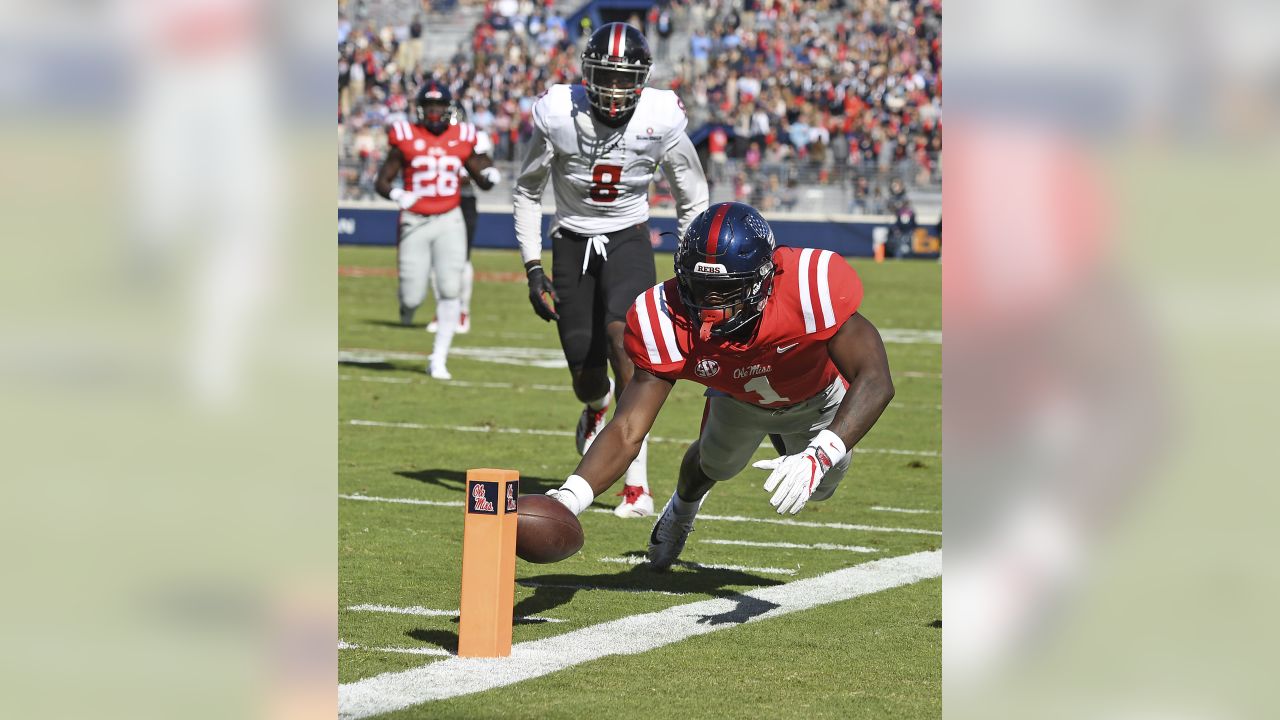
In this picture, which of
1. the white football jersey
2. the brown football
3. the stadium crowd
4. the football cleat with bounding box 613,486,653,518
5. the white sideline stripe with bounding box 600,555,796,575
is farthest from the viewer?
the stadium crowd

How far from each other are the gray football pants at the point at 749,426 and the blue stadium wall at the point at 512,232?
854 inches

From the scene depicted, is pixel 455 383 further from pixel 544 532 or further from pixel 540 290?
pixel 544 532

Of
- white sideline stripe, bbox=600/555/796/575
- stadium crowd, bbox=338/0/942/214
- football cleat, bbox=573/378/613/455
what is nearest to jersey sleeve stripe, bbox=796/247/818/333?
white sideline stripe, bbox=600/555/796/575

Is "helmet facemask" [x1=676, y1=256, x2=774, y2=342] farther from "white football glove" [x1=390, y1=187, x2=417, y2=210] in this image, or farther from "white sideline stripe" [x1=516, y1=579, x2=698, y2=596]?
"white football glove" [x1=390, y1=187, x2=417, y2=210]

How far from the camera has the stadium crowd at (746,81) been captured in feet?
97.3

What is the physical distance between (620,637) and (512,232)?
23998mm

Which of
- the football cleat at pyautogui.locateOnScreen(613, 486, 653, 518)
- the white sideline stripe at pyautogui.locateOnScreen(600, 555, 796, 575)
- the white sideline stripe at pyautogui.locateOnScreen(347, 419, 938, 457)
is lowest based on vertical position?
the white sideline stripe at pyautogui.locateOnScreen(347, 419, 938, 457)

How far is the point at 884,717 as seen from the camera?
3967 millimetres

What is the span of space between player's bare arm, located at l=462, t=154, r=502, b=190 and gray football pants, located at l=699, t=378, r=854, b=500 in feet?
20.3

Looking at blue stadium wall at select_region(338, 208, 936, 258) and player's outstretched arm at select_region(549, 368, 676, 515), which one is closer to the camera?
player's outstretched arm at select_region(549, 368, 676, 515)

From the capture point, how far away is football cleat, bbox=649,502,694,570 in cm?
589

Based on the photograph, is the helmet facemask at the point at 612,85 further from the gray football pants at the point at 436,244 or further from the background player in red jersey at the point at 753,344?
the gray football pants at the point at 436,244
